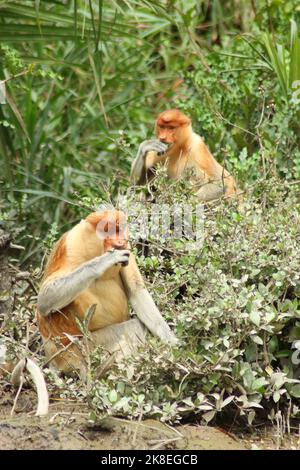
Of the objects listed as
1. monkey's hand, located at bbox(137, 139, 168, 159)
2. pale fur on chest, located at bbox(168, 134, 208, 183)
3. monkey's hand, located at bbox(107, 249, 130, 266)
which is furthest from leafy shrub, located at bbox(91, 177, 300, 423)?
pale fur on chest, located at bbox(168, 134, 208, 183)

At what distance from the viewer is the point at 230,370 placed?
14.3 feet

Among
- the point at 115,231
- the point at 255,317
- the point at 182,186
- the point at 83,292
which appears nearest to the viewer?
the point at 255,317

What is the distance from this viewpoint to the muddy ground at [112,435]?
4074mm

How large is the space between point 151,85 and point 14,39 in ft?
8.61

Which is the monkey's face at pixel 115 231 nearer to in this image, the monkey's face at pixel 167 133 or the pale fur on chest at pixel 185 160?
the pale fur on chest at pixel 185 160

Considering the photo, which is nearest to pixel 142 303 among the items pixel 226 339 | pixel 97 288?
pixel 97 288

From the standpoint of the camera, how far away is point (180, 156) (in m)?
6.82

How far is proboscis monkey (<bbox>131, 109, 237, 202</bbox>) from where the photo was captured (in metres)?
6.37

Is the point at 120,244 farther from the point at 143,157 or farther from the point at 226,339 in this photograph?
the point at 143,157

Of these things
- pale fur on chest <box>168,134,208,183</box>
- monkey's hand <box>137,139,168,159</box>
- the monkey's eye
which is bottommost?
pale fur on chest <box>168,134,208,183</box>

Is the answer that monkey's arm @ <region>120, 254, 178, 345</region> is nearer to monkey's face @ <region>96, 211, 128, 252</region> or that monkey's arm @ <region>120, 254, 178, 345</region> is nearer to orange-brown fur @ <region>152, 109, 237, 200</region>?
monkey's face @ <region>96, 211, 128, 252</region>

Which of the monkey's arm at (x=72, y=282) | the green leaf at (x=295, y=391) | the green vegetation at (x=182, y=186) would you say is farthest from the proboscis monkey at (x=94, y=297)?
the green leaf at (x=295, y=391)

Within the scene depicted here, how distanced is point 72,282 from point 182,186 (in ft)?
3.86

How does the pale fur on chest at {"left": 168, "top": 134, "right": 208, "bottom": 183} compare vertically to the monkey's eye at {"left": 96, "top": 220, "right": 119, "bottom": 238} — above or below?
below
